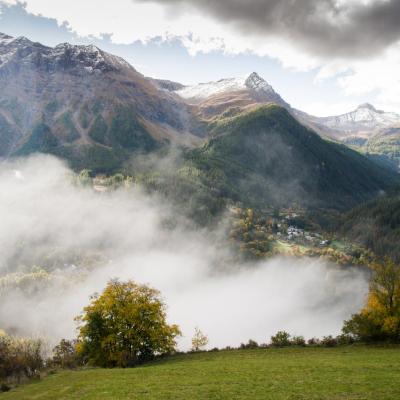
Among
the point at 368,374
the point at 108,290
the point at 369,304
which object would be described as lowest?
A: the point at 368,374

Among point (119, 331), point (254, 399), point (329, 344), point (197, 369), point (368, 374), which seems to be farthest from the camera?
point (119, 331)

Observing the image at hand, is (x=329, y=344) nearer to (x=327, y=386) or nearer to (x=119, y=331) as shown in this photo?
(x=327, y=386)

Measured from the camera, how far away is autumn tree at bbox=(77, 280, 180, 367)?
209ft

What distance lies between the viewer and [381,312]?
60750 millimetres

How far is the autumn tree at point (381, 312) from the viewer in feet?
193

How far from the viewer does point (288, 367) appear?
1758 inches

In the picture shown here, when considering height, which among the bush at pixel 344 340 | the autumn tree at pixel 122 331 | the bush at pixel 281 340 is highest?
the autumn tree at pixel 122 331

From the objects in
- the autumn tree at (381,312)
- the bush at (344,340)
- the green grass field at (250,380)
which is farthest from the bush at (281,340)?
the autumn tree at (381,312)

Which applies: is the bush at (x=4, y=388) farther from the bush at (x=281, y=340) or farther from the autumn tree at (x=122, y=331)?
the bush at (x=281, y=340)

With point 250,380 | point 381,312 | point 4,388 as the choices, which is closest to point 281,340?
point 381,312

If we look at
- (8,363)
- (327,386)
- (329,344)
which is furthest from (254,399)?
(8,363)

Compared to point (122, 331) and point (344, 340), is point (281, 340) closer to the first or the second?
point (344, 340)

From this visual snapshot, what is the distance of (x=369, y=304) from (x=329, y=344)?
32.3 feet

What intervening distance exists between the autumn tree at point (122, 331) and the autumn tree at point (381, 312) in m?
30.9
